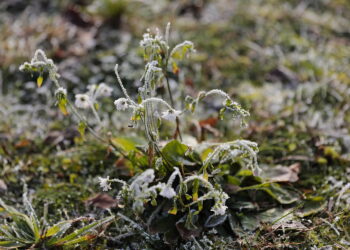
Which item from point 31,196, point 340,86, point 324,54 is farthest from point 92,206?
point 324,54

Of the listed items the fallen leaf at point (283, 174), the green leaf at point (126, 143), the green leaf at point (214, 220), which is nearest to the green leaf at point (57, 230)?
the green leaf at point (126, 143)

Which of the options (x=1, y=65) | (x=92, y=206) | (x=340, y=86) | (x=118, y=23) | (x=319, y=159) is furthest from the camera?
(x=118, y=23)

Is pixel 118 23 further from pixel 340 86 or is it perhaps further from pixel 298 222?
pixel 298 222

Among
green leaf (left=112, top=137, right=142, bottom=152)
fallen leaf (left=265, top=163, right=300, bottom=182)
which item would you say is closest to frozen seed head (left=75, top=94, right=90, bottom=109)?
green leaf (left=112, top=137, right=142, bottom=152)

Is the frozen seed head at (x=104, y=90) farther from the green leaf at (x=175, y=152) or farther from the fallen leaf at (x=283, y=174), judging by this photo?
the fallen leaf at (x=283, y=174)

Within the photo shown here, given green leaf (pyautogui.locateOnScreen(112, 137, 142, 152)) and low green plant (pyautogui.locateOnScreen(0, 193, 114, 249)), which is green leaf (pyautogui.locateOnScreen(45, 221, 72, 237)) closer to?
low green plant (pyautogui.locateOnScreen(0, 193, 114, 249))

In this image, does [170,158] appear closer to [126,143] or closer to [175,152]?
[175,152]
